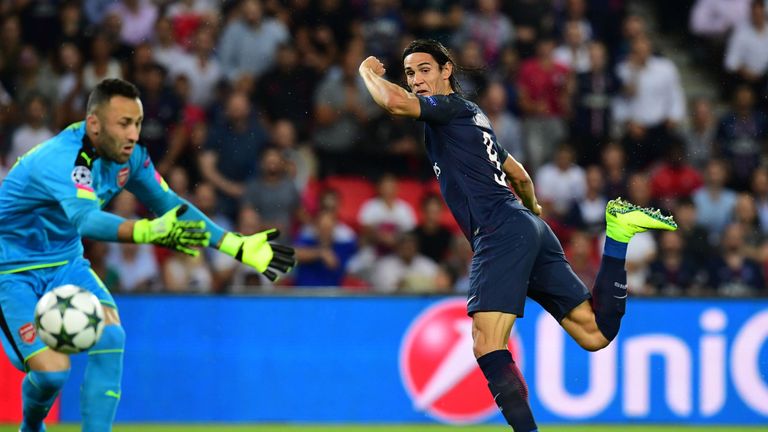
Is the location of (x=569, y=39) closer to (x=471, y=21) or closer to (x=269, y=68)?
(x=471, y=21)

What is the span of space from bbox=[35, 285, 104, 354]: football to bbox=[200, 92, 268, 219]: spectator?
5.55m

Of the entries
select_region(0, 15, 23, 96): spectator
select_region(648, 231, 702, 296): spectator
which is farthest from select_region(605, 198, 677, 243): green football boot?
select_region(0, 15, 23, 96): spectator

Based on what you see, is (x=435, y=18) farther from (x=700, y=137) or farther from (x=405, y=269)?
(x=405, y=269)

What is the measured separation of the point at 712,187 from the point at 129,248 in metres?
5.59

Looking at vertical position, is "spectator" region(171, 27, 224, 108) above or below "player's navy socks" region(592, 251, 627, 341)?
above

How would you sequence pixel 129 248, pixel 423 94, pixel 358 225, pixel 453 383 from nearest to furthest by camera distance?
1. pixel 423 94
2. pixel 453 383
3. pixel 129 248
4. pixel 358 225

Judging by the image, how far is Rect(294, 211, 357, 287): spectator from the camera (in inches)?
432

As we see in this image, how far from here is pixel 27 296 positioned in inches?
254

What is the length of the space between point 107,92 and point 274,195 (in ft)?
16.8

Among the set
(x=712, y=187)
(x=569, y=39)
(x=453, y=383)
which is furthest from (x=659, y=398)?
(x=569, y=39)

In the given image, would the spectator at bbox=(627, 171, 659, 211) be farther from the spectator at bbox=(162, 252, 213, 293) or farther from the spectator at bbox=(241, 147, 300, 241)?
the spectator at bbox=(162, 252, 213, 293)

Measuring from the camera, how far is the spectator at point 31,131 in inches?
464

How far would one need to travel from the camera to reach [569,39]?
1280cm

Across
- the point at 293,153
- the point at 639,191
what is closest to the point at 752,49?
the point at 639,191
